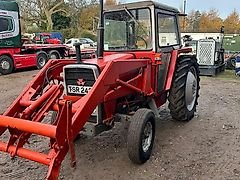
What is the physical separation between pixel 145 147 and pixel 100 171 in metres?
0.70

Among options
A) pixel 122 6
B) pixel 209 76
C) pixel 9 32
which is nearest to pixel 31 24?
pixel 9 32

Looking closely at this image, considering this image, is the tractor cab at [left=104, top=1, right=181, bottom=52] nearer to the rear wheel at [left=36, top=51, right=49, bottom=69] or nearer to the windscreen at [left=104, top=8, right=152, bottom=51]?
the windscreen at [left=104, top=8, right=152, bottom=51]

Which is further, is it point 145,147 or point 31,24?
point 31,24

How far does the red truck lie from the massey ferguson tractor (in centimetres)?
785

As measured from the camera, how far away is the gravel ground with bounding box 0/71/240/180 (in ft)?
12.2

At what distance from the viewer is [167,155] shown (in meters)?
4.25

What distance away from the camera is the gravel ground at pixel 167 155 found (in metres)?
3.71

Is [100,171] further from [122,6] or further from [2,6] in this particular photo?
Result: [2,6]

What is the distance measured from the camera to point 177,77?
5301mm

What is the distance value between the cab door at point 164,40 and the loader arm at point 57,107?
43cm

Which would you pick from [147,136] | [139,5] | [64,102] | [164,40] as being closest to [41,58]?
[164,40]

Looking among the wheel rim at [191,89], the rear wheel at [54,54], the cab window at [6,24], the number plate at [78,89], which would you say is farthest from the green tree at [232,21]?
the number plate at [78,89]

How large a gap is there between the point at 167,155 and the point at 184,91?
1.50m

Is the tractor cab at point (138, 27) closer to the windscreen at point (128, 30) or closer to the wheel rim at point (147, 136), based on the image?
the windscreen at point (128, 30)
